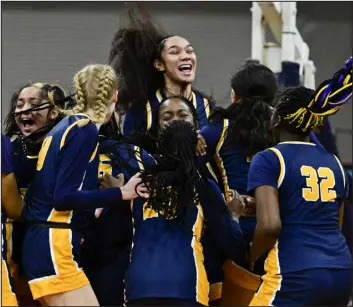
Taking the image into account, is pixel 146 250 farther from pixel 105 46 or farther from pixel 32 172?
pixel 105 46

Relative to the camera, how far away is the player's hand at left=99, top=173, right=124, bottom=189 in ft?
11.9

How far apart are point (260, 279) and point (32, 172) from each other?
47.0 inches

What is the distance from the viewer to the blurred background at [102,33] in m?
10.3

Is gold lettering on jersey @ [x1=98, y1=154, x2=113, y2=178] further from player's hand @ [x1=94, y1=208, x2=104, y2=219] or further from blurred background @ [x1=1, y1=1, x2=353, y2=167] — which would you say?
blurred background @ [x1=1, y1=1, x2=353, y2=167]

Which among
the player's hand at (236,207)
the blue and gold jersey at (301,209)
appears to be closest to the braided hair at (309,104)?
the blue and gold jersey at (301,209)

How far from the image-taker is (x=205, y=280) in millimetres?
3459

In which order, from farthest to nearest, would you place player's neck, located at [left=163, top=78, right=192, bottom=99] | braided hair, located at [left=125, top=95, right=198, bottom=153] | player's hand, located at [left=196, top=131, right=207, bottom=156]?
player's neck, located at [left=163, top=78, right=192, bottom=99], braided hair, located at [left=125, top=95, right=198, bottom=153], player's hand, located at [left=196, top=131, right=207, bottom=156]

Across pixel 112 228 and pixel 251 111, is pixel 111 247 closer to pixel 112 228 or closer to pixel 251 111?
pixel 112 228

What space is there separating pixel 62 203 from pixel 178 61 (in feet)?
4.98

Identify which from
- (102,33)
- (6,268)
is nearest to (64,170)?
(6,268)

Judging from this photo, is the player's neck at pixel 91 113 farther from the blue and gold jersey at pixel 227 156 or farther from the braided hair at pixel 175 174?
the blue and gold jersey at pixel 227 156

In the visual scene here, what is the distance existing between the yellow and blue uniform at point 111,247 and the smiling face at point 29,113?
54cm

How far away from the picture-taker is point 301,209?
332 centimetres

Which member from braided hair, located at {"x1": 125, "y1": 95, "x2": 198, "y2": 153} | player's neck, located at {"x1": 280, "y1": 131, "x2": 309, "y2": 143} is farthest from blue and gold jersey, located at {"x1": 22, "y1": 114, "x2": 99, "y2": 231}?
player's neck, located at {"x1": 280, "y1": 131, "x2": 309, "y2": 143}
